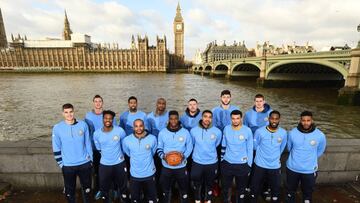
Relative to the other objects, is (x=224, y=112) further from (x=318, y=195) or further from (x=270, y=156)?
(x=318, y=195)

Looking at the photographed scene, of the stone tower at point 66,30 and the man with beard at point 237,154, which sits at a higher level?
the stone tower at point 66,30

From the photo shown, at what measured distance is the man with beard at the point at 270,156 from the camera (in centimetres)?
332

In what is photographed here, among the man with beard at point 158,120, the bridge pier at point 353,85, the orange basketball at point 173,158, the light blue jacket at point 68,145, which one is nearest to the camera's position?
the orange basketball at point 173,158

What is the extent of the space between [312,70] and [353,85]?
573 inches

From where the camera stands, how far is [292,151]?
332 cm

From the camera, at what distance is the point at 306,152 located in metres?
3.21

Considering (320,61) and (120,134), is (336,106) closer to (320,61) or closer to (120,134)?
(320,61)

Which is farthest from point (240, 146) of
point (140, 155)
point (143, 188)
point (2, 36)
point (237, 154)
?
point (2, 36)

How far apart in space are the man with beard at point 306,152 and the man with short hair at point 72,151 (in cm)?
306

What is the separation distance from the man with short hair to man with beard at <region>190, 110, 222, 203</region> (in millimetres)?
1613

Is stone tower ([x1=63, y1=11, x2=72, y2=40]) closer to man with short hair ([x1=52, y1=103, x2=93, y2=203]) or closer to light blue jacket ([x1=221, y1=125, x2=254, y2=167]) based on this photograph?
man with short hair ([x1=52, y1=103, x2=93, y2=203])

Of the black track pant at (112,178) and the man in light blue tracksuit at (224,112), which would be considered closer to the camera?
the black track pant at (112,178)

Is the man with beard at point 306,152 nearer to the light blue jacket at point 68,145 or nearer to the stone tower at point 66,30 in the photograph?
the light blue jacket at point 68,145

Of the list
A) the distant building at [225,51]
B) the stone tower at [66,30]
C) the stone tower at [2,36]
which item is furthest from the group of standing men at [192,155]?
the stone tower at [66,30]
